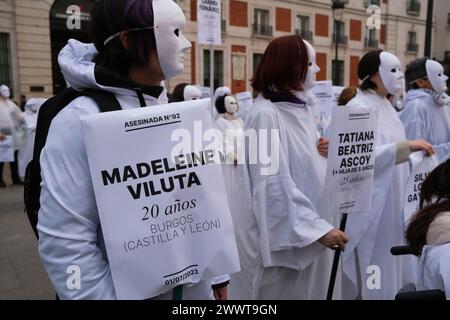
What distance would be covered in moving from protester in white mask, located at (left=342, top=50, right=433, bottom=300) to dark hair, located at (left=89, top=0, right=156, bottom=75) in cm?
196

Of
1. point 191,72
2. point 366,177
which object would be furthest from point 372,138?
point 191,72

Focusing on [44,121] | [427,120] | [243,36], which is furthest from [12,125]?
[243,36]

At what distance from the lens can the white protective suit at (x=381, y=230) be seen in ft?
9.95

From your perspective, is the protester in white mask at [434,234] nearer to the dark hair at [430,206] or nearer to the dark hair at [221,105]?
the dark hair at [430,206]

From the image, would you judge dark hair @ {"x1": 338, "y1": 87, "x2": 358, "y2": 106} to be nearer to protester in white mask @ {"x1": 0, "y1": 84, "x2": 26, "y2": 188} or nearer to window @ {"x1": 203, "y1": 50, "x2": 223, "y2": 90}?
protester in white mask @ {"x1": 0, "y1": 84, "x2": 26, "y2": 188}

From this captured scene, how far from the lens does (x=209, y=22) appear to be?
18.6 feet

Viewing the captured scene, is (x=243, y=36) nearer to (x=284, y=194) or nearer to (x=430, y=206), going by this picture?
(x=284, y=194)

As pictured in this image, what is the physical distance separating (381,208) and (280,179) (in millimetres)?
1054

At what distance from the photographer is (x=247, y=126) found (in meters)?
2.60

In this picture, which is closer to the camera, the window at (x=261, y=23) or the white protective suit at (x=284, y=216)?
the white protective suit at (x=284, y=216)

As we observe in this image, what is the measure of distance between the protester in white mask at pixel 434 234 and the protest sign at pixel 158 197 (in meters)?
0.71

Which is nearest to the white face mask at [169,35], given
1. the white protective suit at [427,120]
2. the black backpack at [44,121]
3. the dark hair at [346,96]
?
the black backpack at [44,121]

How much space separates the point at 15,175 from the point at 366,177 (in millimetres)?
8702
